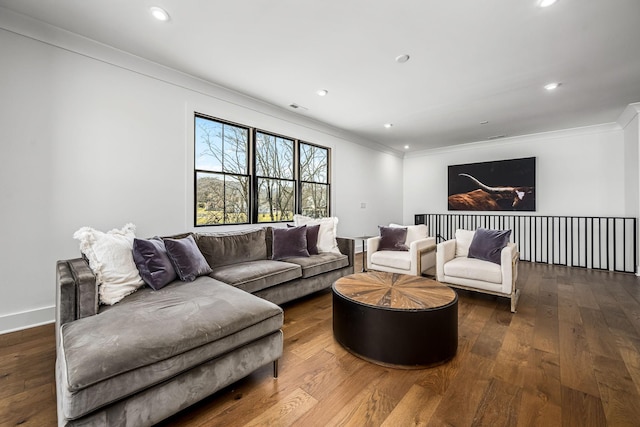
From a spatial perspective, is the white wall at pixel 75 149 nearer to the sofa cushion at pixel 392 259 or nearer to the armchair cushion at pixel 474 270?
the sofa cushion at pixel 392 259

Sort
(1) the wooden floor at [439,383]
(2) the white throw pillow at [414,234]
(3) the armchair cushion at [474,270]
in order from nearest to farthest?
(1) the wooden floor at [439,383] → (3) the armchair cushion at [474,270] → (2) the white throw pillow at [414,234]

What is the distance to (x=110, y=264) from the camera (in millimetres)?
1955

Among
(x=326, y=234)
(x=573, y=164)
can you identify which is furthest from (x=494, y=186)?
Result: (x=326, y=234)

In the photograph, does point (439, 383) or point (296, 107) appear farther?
point (296, 107)

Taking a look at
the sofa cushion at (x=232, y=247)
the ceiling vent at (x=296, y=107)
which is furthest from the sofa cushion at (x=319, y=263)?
the ceiling vent at (x=296, y=107)

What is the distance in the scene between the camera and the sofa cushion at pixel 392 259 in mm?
3602

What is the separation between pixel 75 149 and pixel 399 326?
331cm

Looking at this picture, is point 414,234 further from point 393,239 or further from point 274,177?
point 274,177

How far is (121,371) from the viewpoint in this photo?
115 cm

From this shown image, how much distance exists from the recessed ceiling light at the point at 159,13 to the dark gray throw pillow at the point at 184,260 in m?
1.90

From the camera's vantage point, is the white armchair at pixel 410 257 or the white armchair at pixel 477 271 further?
the white armchair at pixel 410 257

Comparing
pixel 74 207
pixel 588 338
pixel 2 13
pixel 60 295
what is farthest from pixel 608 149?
pixel 2 13

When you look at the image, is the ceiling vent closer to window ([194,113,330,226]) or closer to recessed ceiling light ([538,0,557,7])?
window ([194,113,330,226])

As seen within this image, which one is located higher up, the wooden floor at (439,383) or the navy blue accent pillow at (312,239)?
the navy blue accent pillow at (312,239)
